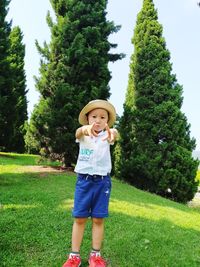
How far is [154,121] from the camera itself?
13.8 meters

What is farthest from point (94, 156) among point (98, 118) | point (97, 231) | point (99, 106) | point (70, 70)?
point (70, 70)

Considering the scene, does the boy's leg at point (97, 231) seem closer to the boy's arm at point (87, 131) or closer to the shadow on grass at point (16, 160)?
the boy's arm at point (87, 131)

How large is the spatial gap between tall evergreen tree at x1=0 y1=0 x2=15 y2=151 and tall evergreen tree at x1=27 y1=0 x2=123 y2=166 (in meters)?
1.89

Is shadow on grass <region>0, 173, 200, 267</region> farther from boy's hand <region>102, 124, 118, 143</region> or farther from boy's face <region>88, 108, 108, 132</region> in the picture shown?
boy's face <region>88, 108, 108, 132</region>

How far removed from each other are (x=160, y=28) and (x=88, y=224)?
435 inches

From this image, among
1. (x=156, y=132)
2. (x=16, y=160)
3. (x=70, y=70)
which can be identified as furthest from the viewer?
(x=16, y=160)

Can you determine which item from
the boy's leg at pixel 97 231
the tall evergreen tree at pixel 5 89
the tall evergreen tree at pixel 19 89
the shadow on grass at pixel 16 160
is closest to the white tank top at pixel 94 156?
the boy's leg at pixel 97 231

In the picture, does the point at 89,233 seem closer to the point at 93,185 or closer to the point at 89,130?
the point at 93,185

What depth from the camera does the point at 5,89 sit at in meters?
17.3

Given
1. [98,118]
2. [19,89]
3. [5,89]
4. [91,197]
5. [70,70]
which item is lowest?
[91,197]

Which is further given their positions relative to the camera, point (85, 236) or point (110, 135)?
point (85, 236)

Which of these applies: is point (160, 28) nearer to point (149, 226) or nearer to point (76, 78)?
point (76, 78)

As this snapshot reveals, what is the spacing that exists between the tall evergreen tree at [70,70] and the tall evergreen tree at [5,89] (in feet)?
6.20

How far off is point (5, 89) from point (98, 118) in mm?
14040
